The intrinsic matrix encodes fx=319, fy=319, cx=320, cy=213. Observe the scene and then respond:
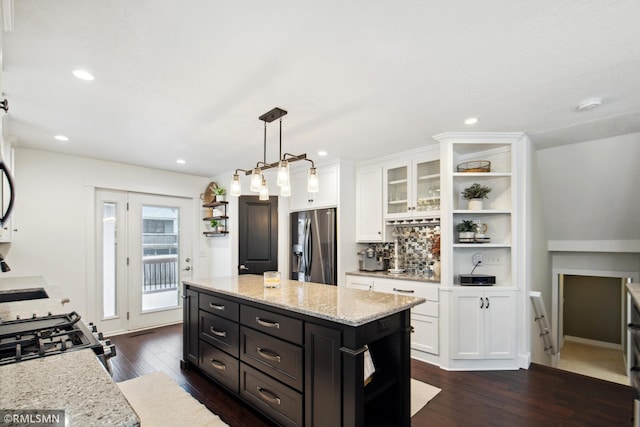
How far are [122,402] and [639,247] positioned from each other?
5.28 m

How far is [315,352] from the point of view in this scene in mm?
1933

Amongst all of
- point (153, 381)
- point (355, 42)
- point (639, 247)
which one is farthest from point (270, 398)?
point (639, 247)

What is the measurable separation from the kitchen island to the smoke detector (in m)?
2.04

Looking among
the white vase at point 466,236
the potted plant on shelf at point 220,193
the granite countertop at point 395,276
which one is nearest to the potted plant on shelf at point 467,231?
the white vase at point 466,236

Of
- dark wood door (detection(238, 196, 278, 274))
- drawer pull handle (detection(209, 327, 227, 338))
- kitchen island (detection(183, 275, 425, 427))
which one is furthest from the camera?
dark wood door (detection(238, 196, 278, 274))

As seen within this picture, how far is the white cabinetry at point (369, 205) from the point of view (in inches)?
167

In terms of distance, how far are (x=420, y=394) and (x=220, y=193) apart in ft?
12.8

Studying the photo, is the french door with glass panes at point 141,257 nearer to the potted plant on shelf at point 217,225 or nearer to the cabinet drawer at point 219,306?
the potted plant on shelf at point 217,225

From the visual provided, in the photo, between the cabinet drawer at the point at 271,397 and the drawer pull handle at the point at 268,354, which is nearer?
the cabinet drawer at the point at 271,397

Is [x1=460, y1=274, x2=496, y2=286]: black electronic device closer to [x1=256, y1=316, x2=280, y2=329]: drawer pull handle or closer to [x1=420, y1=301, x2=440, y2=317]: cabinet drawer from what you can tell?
[x1=420, y1=301, x2=440, y2=317]: cabinet drawer

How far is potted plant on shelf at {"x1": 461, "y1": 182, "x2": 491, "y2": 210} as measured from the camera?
3473 mm

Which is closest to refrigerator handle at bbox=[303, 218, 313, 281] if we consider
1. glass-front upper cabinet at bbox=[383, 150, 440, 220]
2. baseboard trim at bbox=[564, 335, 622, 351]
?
glass-front upper cabinet at bbox=[383, 150, 440, 220]

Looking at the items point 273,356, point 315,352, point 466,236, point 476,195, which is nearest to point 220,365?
point 273,356

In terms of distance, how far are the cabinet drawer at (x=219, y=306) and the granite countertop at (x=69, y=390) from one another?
154 centimetres
